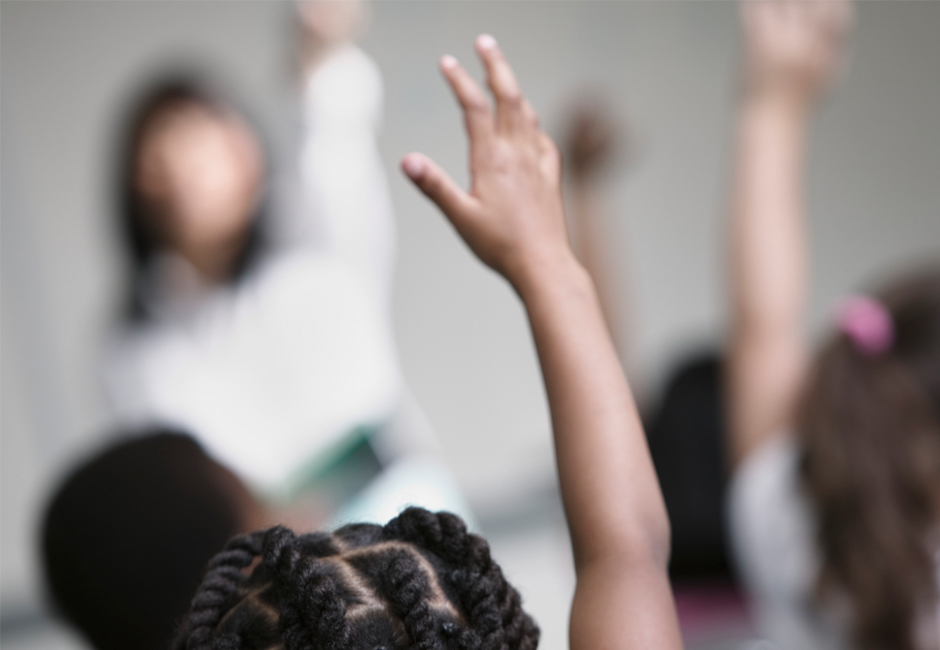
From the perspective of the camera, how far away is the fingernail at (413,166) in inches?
22.2

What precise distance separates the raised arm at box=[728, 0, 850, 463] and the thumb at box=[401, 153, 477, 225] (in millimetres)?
693

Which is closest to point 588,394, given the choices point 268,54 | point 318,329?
point 318,329

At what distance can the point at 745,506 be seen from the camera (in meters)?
1.16

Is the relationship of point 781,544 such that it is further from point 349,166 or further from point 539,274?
point 349,166

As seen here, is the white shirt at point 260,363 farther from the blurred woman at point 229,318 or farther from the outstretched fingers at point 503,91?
the outstretched fingers at point 503,91

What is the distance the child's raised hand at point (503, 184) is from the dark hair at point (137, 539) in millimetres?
467

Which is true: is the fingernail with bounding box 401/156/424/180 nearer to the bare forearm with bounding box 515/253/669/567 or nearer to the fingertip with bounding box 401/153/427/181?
the fingertip with bounding box 401/153/427/181

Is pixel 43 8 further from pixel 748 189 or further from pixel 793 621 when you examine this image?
pixel 793 621

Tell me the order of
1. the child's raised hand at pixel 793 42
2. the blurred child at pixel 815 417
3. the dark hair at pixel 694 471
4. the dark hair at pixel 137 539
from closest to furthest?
the dark hair at pixel 137 539 → the blurred child at pixel 815 417 → the child's raised hand at pixel 793 42 → the dark hair at pixel 694 471

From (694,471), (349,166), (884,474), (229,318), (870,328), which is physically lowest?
(694,471)

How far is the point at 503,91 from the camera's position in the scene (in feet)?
1.99

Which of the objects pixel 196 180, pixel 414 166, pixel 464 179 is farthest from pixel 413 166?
pixel 464 179

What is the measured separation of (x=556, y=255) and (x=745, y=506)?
72 cm

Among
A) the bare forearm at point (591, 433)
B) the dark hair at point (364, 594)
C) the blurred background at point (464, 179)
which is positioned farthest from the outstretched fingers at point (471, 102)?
the blurred background at point (464, 179)
